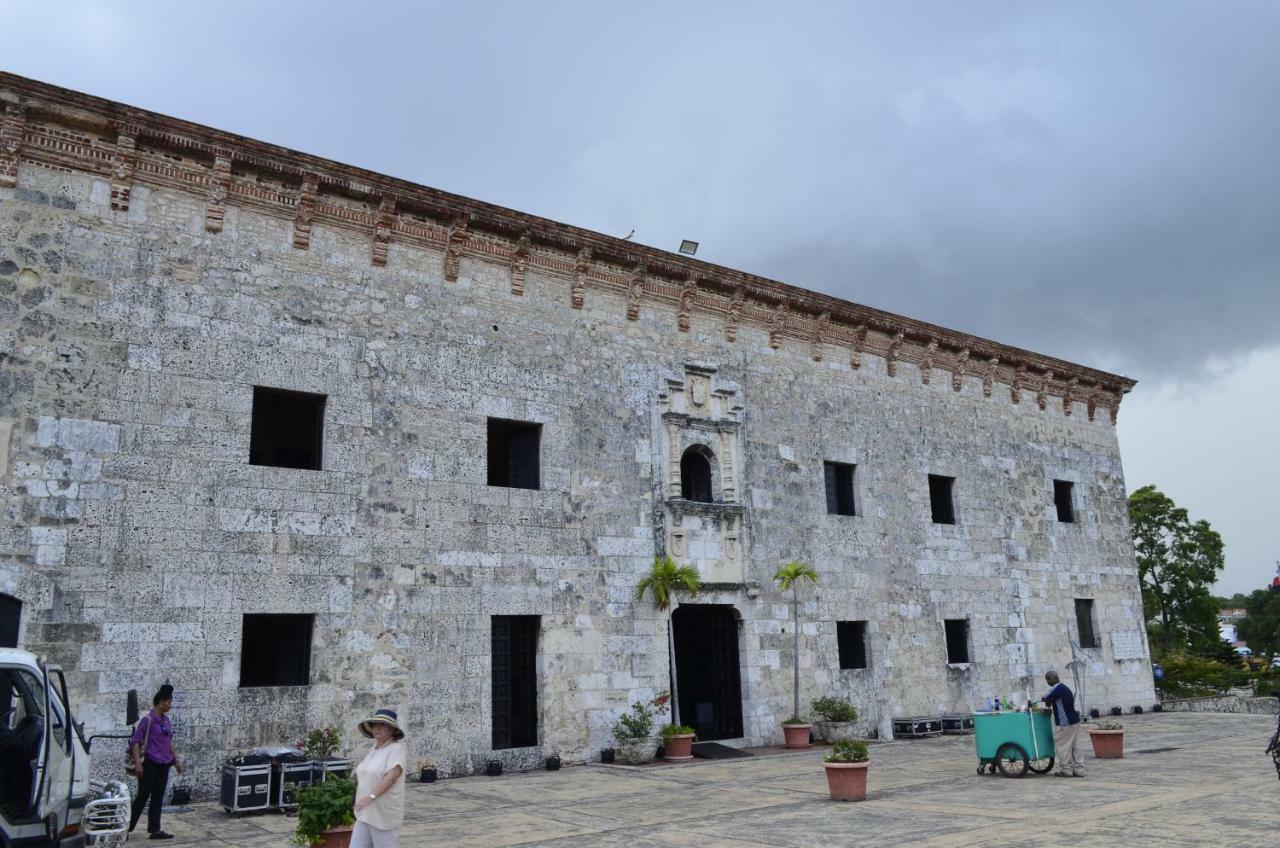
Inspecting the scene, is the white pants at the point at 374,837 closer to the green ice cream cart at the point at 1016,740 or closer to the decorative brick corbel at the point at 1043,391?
the green ice cream cart at the point at 1016,740

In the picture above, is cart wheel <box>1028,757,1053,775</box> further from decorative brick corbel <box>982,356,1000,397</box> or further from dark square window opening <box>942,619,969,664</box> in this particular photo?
decorative brick corbel <box>982,356,1000,397</box>

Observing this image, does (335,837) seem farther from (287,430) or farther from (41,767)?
(287,430)

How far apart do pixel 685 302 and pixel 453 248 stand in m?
4.69

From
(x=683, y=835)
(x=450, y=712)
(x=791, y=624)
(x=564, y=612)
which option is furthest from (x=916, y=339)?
(x=683, y=835)

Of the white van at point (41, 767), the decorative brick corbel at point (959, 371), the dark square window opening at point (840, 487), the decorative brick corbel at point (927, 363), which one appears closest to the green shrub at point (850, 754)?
the white van at point (41, 767)

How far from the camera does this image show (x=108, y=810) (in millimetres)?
7988

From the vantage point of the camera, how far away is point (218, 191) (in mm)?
12727

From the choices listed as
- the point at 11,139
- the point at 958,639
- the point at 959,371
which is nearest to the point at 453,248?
the point at 11,139

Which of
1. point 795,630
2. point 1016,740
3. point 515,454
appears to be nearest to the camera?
point 1016,740

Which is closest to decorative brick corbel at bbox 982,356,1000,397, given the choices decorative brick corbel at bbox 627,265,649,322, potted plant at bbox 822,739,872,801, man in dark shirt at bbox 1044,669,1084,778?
decorative brick corbel at bbox 627,265,649,322

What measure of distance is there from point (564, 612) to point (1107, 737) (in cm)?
865

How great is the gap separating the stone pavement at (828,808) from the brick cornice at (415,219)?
7.75 m

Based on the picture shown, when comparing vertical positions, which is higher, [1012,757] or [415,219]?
[415,219]

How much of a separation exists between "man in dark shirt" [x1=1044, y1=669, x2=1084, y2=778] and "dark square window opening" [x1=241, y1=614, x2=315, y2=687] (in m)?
10.0
